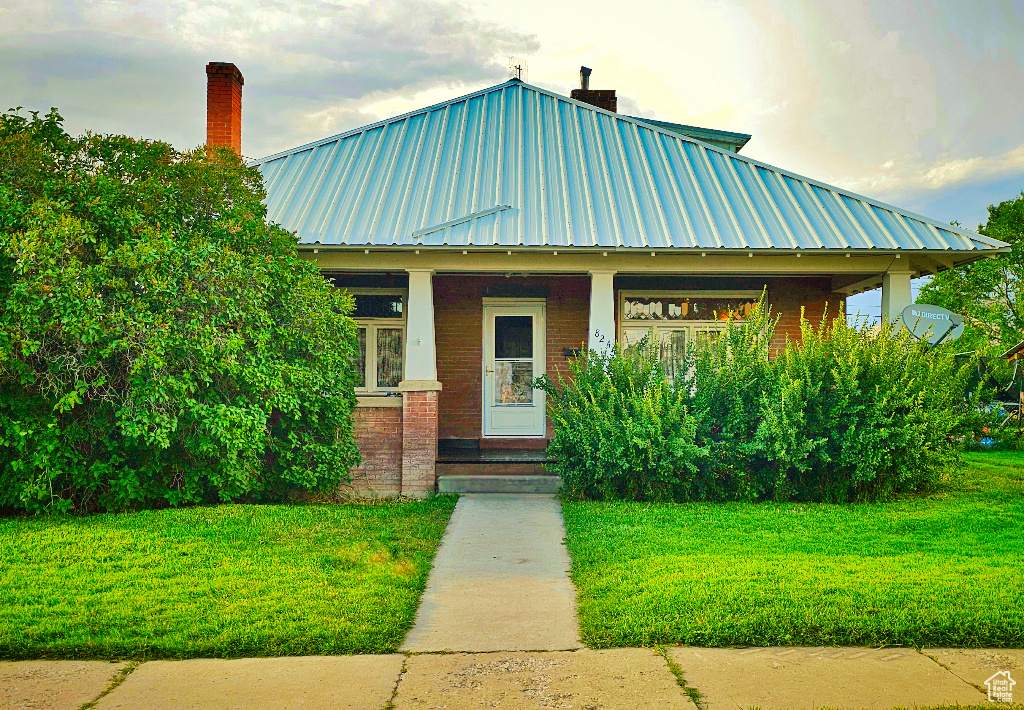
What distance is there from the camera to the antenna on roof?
16.9 m

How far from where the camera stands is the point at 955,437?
10047 millimetres

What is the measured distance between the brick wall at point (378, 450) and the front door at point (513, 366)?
291 cm

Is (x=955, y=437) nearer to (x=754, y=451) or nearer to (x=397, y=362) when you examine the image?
(x=754, y=451)

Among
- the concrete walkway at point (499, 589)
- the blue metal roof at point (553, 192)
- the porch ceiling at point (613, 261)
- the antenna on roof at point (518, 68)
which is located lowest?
the concrete walkway at point (499, 589)

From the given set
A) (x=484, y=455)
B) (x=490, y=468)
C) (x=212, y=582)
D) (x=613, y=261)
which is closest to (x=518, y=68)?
(x=613, y=261)

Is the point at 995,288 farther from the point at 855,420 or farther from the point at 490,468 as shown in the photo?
the point at 490,468

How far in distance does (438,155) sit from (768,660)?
36.7ft

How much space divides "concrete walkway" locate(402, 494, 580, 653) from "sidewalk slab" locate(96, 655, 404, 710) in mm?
470

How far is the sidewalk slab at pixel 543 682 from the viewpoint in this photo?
3785 mm

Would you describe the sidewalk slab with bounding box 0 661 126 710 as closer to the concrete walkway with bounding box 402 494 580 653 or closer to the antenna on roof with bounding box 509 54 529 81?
the concrete walkway with bounding box 402 494 580 653

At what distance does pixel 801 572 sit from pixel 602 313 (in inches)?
219

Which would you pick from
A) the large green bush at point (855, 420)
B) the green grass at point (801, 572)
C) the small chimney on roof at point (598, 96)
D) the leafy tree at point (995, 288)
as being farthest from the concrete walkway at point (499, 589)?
the leafy tree at point (995, 288)

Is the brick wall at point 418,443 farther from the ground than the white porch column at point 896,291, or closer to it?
closer to it

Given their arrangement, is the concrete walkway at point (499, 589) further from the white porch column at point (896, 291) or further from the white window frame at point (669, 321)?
the white porch column at point (896, 291)
